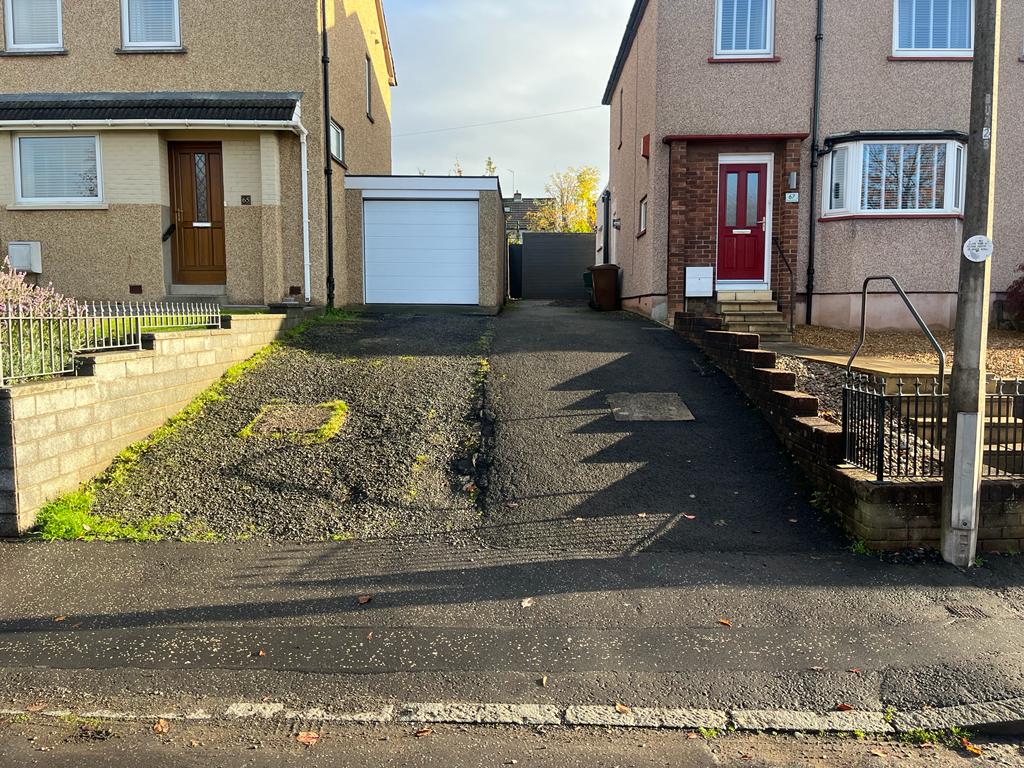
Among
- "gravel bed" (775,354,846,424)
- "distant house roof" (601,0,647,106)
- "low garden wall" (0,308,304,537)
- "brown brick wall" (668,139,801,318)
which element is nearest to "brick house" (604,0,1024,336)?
"brown brick wall" (668,139,801,318)

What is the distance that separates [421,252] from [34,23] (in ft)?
25.7

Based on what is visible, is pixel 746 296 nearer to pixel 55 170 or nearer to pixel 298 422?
pixel 298 422

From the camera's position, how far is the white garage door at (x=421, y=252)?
14.3m

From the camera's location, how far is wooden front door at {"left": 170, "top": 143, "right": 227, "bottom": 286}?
12.9 meters

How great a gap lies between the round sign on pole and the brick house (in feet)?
23.9

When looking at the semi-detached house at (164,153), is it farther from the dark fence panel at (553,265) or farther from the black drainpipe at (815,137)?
the dark fence panel at (553,265)

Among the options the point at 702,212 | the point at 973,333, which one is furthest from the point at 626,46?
the point at 973,333

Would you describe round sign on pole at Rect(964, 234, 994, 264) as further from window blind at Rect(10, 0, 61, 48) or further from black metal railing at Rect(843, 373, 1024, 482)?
window blind at Rect(10, 0, 61, 48)

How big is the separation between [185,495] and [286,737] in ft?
11.0

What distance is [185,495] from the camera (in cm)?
→ 609

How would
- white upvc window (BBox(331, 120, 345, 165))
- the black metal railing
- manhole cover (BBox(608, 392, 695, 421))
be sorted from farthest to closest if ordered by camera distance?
white upvc window (BBox(331, 120, 345, 165)) → manhole cover (BBox(608, 392, 695, 421)) → the black metal railing

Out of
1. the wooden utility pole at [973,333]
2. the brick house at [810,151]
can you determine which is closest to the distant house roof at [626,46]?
the brick house at [810,151]

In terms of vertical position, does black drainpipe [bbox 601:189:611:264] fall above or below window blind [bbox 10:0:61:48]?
below

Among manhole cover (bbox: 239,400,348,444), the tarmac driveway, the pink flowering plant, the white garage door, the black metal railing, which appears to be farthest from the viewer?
the white garage door
